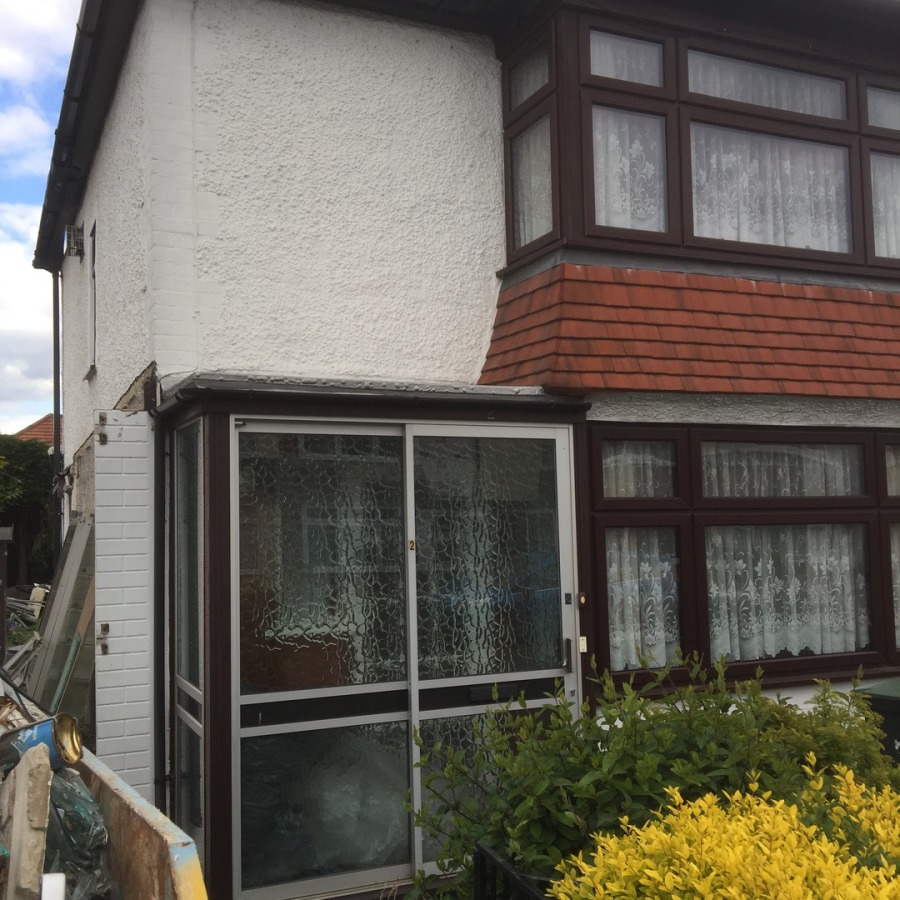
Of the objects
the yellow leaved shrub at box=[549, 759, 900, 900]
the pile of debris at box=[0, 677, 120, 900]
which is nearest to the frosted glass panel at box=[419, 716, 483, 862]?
the pile of debris at box=[0, 677, 120, 900]

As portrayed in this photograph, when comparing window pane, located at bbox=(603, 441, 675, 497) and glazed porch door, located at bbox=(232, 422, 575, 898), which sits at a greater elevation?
window pane, located at bbox=(603, 441, 675, 497)

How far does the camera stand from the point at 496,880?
116 inches

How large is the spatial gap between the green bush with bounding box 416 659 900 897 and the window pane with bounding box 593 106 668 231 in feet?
10.9

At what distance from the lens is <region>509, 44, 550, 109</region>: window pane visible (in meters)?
5.95

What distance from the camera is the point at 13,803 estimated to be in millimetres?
2818

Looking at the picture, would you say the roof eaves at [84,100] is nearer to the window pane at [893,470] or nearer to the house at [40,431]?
the window pane at [893,470]

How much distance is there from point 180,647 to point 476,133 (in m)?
3.64

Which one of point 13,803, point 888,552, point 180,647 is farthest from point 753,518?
point 13,803

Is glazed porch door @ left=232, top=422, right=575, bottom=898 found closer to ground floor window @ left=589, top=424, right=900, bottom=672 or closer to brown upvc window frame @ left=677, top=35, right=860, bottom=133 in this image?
ground floor window @ left=589, top=424, right=900, bottom=672

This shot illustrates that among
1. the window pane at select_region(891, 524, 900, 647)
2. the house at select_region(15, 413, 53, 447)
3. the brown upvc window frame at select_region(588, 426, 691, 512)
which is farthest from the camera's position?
the house at select_region(15, 413, 53, 447)

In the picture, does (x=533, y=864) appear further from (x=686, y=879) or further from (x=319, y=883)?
(x=319, y=883)

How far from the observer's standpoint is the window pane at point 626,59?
5.85 meters

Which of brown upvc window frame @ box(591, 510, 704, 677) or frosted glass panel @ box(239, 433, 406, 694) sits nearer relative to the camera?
frosted glass panel @ box(239, 433, 406, 694)

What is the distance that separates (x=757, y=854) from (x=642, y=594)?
3.53 m
